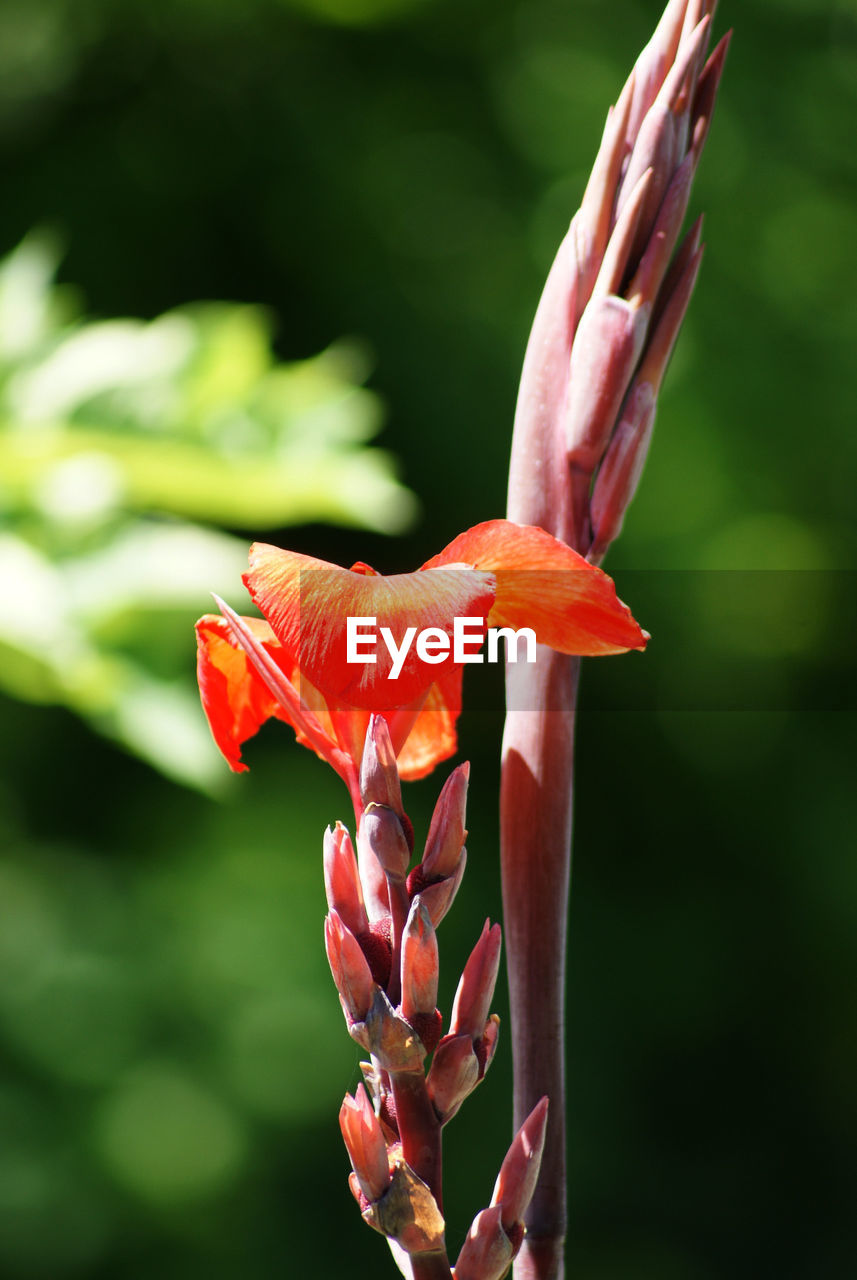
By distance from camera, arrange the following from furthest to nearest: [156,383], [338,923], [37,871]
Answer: [37,871] → [156,383] → [338,923]

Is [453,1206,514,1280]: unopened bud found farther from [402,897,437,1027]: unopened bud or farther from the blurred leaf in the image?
the blurred leaf

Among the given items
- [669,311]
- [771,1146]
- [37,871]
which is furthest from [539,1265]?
[771,1146]

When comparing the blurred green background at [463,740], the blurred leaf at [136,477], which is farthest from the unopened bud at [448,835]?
the blurred green background at [463,740]

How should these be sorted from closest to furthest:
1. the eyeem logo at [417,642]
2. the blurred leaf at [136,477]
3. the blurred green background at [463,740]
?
the eyeem logo at [417,642] < the blurred leaf at [136,477] < the blurred green background at [463,740]

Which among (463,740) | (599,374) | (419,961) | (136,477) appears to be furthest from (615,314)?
(463,740)

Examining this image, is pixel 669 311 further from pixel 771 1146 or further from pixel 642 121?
pixel 771 1146

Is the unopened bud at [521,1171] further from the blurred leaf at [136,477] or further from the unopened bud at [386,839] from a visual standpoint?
the blurred leaf at [136,477]
